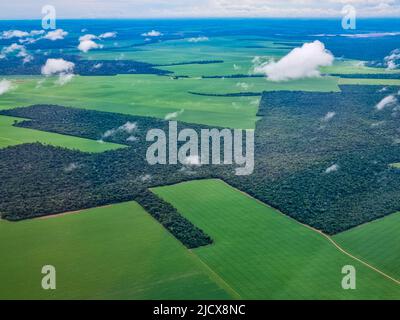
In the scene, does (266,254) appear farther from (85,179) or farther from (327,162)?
(85,179)

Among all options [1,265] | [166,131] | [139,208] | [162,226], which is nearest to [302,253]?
[162,226]

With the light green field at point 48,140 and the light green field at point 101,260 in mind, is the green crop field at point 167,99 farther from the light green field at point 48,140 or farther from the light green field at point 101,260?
the light green field at point 101,260

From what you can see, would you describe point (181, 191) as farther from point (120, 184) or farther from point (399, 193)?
point (399, 193)

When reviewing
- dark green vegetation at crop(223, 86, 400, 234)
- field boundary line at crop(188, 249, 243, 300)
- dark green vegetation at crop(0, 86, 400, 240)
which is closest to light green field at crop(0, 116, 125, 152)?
dark green vegetation at crop(0, 86, 400, 240)

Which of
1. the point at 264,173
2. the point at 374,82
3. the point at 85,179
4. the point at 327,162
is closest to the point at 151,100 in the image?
the point at 85,179

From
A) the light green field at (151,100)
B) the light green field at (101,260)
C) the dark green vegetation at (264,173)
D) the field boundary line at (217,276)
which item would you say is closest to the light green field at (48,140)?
the dark green vegetation at (264,173)

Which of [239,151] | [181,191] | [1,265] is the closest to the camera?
[1,265]
